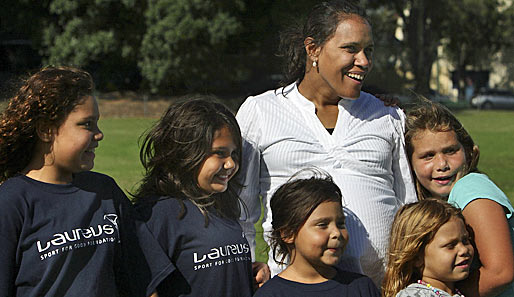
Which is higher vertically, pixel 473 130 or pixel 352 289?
pixel 352 289

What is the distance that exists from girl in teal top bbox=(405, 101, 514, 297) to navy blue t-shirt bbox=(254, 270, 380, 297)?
1.46 ft

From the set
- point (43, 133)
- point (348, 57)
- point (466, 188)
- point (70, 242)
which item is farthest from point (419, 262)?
point (43, 133)

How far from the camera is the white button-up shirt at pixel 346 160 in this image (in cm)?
342

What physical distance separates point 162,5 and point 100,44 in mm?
3626

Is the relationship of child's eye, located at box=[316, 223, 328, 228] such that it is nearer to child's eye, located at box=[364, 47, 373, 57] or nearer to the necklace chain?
the necklace chain

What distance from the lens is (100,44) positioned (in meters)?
32.1

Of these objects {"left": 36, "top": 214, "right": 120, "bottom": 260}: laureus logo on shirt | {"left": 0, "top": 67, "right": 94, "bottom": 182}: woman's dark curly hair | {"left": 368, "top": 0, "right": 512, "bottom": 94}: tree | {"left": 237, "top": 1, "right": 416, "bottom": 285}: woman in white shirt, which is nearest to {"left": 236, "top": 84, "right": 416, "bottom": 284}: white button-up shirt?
{"left": 237, "top": 1, "right": 416, "bottom": 285}: woman in white shirt

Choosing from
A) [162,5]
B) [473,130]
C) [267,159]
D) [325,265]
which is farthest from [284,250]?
[162,5]

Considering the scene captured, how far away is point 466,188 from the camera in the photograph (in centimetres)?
311

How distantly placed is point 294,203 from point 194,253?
20.3 inches

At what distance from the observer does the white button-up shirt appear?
3424 mm

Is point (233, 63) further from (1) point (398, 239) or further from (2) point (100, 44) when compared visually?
(1) point (398, 239)

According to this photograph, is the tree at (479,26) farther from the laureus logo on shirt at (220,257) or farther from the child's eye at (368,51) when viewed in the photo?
the laureus logo on shirt at (220,257)

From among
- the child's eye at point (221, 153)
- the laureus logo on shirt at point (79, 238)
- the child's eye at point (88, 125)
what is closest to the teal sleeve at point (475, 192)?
the child's eye at point (221, 153)
